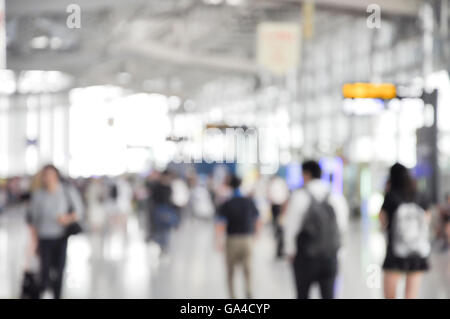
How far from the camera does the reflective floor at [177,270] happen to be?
9969 mm

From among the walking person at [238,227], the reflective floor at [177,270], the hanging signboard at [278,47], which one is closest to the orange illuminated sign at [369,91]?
the reflective floor at [177,270]

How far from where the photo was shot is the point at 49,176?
7809 mm

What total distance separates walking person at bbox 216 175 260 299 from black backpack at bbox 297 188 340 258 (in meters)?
2.15

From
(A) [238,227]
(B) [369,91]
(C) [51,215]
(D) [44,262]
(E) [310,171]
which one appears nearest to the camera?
(E) [310,171]

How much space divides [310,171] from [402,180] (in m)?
0.76

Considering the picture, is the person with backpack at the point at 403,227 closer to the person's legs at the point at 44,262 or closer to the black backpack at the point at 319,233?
the black backpack at the point at 319,233

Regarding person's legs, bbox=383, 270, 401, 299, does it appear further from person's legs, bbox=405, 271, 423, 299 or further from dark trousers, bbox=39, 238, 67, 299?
dark trousers, bbox=39, 238, 67, 299

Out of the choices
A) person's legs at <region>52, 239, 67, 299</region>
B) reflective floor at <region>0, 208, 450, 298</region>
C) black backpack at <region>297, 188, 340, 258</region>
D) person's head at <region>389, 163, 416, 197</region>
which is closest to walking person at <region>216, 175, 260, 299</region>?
reflective floor at <region>0, 208, 450, 298</region>

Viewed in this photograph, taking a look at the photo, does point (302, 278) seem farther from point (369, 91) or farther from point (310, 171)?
point (369, 91)

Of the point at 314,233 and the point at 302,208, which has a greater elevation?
the point at 302,208

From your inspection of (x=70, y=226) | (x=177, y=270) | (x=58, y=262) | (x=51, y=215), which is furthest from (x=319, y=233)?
(x=177, y=270)

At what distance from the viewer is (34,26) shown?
99.7 feet

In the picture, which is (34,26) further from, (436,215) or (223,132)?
(436,215)

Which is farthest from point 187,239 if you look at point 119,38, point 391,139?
point 119,38
